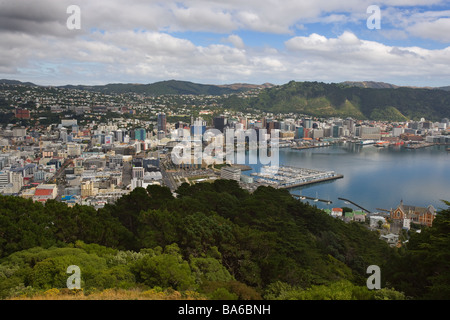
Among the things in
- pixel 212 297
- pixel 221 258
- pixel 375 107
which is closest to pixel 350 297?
pixel 212 297

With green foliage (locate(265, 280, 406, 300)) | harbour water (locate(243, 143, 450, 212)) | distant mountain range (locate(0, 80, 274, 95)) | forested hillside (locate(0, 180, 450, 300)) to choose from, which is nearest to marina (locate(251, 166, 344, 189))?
harbour water (locate(243, 143, 450, 212))

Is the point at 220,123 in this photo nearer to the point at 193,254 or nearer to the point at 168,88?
the point at 193,254

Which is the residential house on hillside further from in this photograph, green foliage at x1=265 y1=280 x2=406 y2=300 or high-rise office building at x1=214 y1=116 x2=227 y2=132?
high-rise office building at x1=214 y1=116 x2=227 y2=132

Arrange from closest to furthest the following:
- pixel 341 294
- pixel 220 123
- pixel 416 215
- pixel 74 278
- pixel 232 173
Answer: pixel 341 294
pixel 74 278
pixel 416 215
pixel 232 173
pixel 220 123

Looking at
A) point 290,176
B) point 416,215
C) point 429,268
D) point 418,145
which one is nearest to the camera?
point 429,268

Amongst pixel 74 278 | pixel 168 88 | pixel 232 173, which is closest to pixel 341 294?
pixel 74 278
